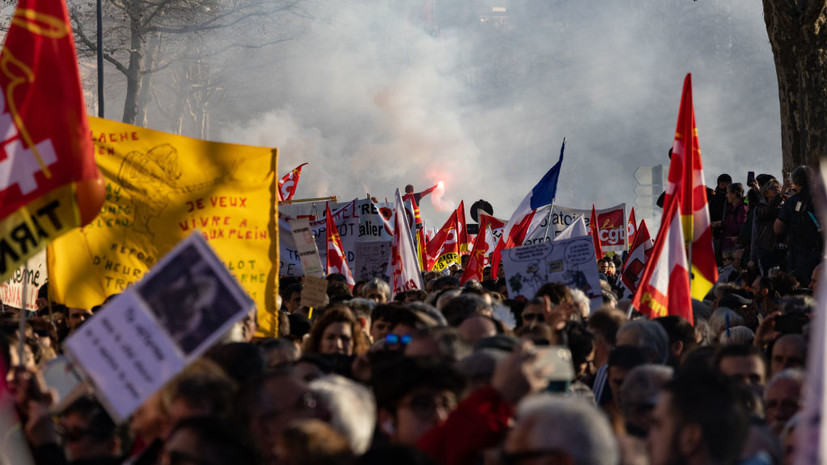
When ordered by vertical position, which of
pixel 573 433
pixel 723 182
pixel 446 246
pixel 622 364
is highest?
pixel 723 182

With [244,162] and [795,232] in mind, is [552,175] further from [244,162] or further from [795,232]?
[244,162]

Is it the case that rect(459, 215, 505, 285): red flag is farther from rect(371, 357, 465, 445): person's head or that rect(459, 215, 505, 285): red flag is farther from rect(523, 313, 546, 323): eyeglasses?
rect(371, 357, 465, 445): person's head

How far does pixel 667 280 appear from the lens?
21.6 ft

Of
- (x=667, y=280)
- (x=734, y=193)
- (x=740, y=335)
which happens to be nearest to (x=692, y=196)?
(x=667, y=280)

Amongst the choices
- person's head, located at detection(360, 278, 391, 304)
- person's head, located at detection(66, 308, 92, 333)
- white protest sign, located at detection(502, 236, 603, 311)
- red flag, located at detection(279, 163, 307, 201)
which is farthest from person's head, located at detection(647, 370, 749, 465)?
red flag, located at detection(279, 163, 307, 201)

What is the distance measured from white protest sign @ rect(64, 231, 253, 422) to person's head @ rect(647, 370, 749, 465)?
1239 mm

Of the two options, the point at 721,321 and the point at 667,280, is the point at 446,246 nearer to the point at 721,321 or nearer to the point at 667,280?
the point at 721,321

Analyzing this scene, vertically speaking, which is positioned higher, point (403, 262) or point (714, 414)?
point (403, 262)

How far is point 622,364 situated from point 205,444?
7.31ft

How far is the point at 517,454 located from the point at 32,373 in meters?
1.79

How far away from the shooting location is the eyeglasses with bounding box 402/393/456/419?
3.34m

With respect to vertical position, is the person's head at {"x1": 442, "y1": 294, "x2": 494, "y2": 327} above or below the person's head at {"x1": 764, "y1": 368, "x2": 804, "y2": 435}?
above

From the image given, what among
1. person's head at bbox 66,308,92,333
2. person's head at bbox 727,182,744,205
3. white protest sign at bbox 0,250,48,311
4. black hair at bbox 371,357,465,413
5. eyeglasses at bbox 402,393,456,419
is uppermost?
person's head at bbox 727,182,744,205

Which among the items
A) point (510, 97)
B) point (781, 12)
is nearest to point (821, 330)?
point (781, 12)
